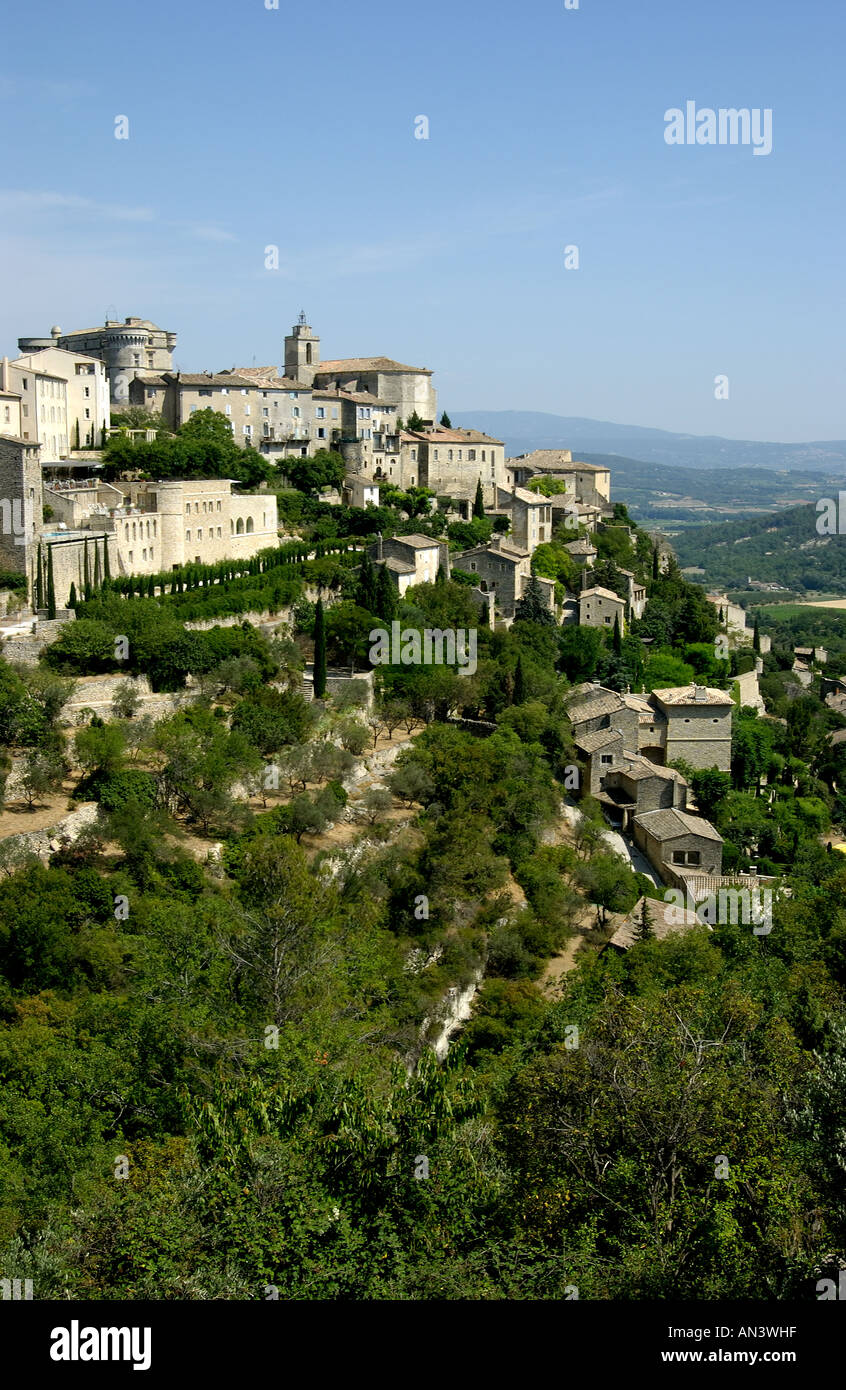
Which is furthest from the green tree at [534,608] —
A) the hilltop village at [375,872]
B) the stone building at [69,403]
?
the stone building at [69,403]

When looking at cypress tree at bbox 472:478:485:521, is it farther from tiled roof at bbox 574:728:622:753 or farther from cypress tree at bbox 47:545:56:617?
cypress tree at bbox 47:545:56:617

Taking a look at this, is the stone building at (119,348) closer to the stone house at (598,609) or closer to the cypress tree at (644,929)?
the stone house at (598,609)

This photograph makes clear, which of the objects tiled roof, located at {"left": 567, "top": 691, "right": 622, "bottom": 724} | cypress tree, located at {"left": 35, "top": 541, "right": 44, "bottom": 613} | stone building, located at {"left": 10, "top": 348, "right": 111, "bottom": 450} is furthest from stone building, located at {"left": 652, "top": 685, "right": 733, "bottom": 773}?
stone building, located at {"left": 10, "top": 348, "right": 111, "bottom": 450}

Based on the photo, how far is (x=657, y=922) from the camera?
26.6 m

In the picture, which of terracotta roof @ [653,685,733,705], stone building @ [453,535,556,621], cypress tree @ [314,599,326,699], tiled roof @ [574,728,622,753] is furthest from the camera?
stone building @ [453,535,556,621]

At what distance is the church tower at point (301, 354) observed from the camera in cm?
5650

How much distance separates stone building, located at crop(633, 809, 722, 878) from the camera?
103 feet

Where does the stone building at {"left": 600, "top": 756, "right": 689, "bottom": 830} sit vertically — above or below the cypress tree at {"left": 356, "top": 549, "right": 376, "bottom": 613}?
below

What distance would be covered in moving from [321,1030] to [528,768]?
17.1 m

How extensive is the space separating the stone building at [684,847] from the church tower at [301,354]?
3244cm

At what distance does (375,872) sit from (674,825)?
10.8m

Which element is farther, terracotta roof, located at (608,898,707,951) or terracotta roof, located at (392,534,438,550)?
terracotta roof, located at (392,534,438,550)

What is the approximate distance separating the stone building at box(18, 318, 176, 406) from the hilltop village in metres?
0.18
